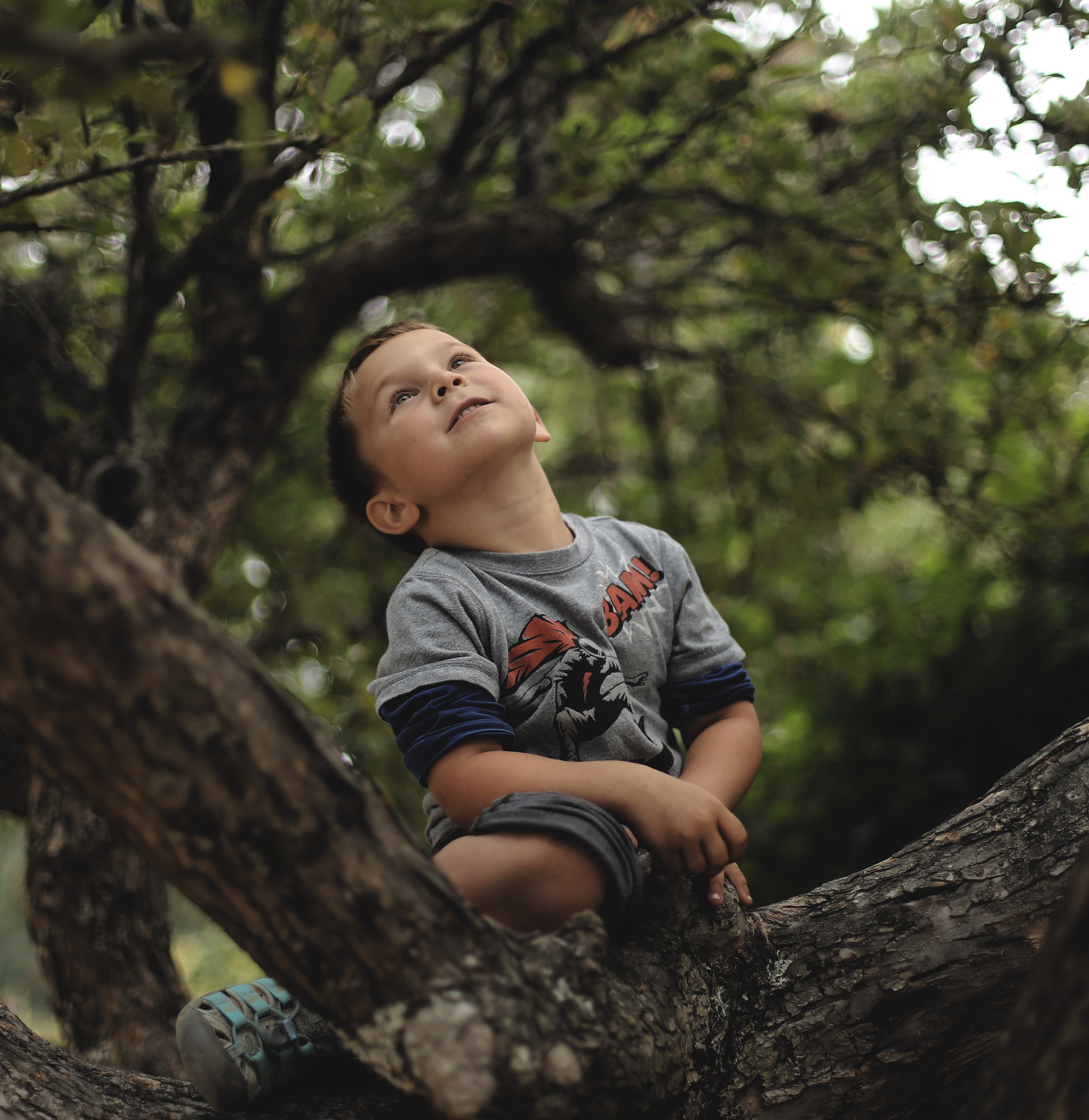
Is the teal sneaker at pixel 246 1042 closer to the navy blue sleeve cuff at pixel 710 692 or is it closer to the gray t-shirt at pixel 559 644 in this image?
the gray t-shirt at pixel 559 644

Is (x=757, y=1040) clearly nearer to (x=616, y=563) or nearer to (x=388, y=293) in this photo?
(x=616, y=563)

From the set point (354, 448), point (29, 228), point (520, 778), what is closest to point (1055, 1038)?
point (520, 778)

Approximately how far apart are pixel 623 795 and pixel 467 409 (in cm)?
83

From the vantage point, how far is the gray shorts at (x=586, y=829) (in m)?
1.27

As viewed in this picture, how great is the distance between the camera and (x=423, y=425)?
5.83 ft

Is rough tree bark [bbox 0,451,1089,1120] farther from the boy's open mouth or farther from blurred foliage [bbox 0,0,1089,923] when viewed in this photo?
blurred foliage [bbox 0,0,1089,923]

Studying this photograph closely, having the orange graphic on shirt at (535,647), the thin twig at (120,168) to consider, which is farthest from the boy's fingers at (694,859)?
the thin twig at (120,168)

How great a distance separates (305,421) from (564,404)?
331 centimetres

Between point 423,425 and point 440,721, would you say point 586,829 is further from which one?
point 423,425

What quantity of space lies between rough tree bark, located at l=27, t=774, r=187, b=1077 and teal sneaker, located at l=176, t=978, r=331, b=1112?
96 centimetres

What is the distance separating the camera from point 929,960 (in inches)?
55.9

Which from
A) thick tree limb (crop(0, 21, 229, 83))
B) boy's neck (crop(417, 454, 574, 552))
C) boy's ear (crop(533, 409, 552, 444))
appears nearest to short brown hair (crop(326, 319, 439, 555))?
boy's neck (crop(417, 454, 574, 552))

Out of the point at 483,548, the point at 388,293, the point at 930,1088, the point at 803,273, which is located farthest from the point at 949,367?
the point at 930,1088

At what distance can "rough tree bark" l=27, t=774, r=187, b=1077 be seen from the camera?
219 centimetres
